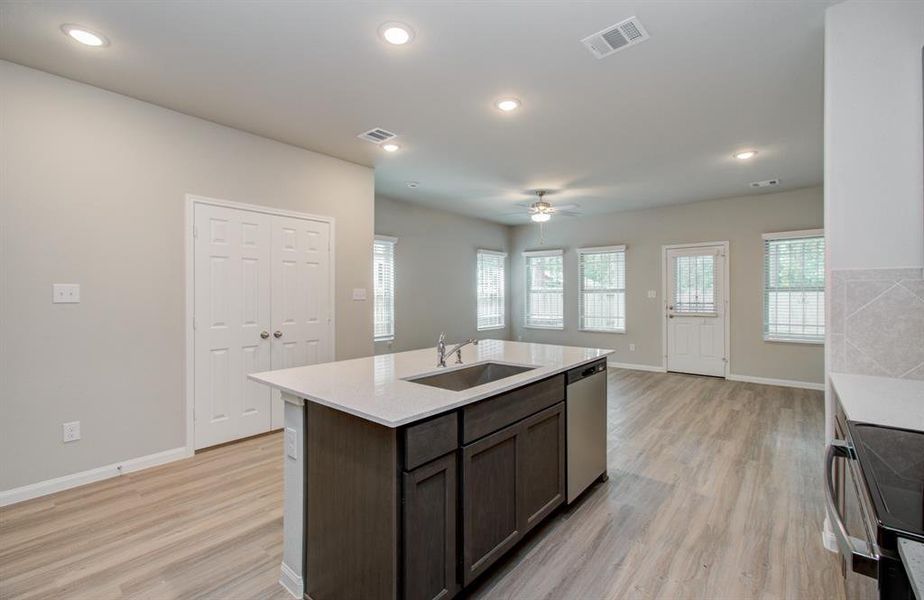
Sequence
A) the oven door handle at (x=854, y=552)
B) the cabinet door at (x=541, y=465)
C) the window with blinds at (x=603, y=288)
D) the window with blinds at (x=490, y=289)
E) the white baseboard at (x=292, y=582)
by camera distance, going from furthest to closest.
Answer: the window with blinds at (x=490, y=289)
the window with blinds at (x=603, y=288)
the cabinet door at (x=541, y=465)
the white baseboard at (x=292, y=582)
the oven door handle at (x=854, y=552)

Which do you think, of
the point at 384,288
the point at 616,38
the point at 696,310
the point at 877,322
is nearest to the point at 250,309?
the point at 384,288

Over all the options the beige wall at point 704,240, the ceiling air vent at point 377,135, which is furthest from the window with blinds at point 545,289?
the ceiling air vent at point 377,135

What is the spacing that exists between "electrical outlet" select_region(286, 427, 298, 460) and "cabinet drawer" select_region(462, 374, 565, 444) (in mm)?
743

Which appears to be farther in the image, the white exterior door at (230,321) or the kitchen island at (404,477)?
the white exterior door at (230,321)

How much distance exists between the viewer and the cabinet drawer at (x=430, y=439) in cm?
141

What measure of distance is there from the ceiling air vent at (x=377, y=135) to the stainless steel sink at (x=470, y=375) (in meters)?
2.28

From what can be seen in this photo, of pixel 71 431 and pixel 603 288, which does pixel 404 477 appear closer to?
pixel 71 431

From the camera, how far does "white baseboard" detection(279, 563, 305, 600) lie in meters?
1.76

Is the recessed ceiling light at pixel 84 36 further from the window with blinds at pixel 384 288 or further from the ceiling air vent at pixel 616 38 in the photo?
the window with blinds at pixel 384 288

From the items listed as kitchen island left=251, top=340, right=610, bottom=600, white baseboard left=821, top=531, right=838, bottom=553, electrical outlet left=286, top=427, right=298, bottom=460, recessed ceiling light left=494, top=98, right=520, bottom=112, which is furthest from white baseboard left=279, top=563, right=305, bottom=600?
recessed ceiling light left=494, top=98, right=520, bottom=112

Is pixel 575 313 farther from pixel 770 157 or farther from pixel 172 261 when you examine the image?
pixel 172 261

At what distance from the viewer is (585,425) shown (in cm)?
254

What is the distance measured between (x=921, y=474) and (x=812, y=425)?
13.0ft

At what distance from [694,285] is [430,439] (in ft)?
20.1
